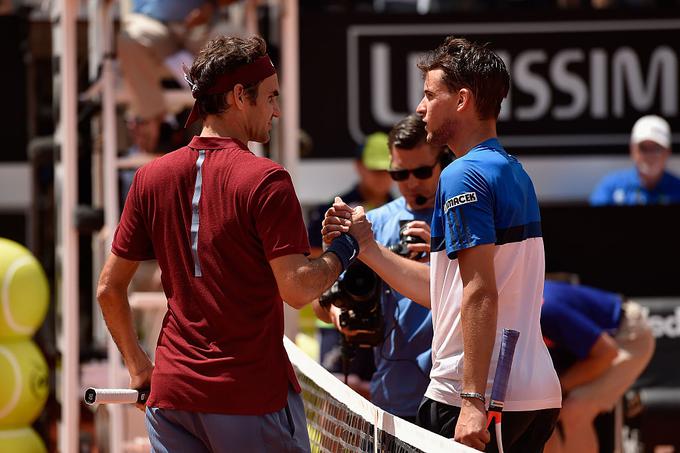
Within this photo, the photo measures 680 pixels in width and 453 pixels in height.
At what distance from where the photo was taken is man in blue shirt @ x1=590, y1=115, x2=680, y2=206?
31.0 feet

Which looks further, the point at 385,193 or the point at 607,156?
the point at 607,156

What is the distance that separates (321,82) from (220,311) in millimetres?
6303

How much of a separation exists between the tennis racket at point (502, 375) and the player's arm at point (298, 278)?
20.5 inches

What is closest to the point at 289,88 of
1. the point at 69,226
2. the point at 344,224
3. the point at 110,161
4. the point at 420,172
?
the point at 110,161

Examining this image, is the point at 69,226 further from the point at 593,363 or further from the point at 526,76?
the point at 526,76

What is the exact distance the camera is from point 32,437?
772 centimetres

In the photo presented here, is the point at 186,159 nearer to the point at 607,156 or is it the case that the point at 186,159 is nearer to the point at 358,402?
the point at 358,402

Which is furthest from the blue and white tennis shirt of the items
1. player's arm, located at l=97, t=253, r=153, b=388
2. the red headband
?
player's arm, located at l=97, t=253, r=153, b=388

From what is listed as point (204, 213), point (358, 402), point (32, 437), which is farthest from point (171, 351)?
point (32, 437)

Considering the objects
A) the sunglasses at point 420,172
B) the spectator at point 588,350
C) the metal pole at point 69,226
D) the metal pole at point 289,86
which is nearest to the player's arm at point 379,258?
the sunglasses at point 420,172

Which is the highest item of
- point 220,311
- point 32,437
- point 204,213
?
point 204,213

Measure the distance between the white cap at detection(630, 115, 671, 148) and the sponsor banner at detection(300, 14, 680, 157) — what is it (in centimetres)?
41

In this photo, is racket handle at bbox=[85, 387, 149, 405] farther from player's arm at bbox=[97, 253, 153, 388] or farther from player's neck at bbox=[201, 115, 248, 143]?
player's neck at bbox=[201, 115, 248, 143]

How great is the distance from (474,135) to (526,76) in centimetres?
616
